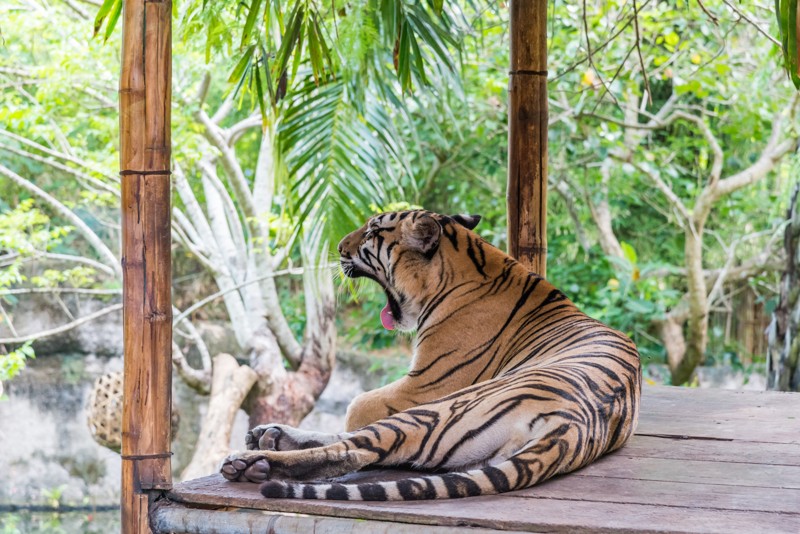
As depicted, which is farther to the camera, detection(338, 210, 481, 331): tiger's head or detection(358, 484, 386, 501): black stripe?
detection(338, 210, 481, 331): tiger's head

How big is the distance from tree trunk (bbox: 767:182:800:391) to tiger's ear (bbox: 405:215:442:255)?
349 cm

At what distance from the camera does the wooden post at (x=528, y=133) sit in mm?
3395

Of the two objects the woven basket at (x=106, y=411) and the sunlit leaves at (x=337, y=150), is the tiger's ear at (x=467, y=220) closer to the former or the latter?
the sunlit leaves at (x=337, y=150)

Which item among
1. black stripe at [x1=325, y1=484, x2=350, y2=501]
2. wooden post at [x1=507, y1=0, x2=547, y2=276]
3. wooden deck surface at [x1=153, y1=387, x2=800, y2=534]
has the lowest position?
wooden deck surface at [x1=153, y1=387, x2=800, y2=534]

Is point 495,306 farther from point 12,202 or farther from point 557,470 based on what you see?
point 12,202

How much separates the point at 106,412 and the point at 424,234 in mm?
5050

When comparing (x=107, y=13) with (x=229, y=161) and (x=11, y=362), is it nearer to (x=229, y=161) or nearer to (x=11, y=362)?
(x=11, y=362)

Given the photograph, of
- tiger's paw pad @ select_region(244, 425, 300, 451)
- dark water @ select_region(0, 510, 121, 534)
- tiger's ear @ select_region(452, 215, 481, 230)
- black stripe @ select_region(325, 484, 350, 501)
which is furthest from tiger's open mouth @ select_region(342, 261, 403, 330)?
dark water @ select_region(0, 510, 121, 534)

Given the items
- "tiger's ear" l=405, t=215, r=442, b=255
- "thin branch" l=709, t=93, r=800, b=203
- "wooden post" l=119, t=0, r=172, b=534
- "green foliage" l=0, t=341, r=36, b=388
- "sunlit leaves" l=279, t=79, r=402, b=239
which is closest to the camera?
"wooden post" l=119, t=0, r=172, b=534

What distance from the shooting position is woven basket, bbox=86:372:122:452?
701 cm

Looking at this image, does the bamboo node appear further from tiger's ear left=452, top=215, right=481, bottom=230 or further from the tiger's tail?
the tiger's tail

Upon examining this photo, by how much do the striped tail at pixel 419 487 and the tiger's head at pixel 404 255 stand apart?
904mm

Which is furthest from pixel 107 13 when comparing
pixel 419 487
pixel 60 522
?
pixel 60 522

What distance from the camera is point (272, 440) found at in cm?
222
